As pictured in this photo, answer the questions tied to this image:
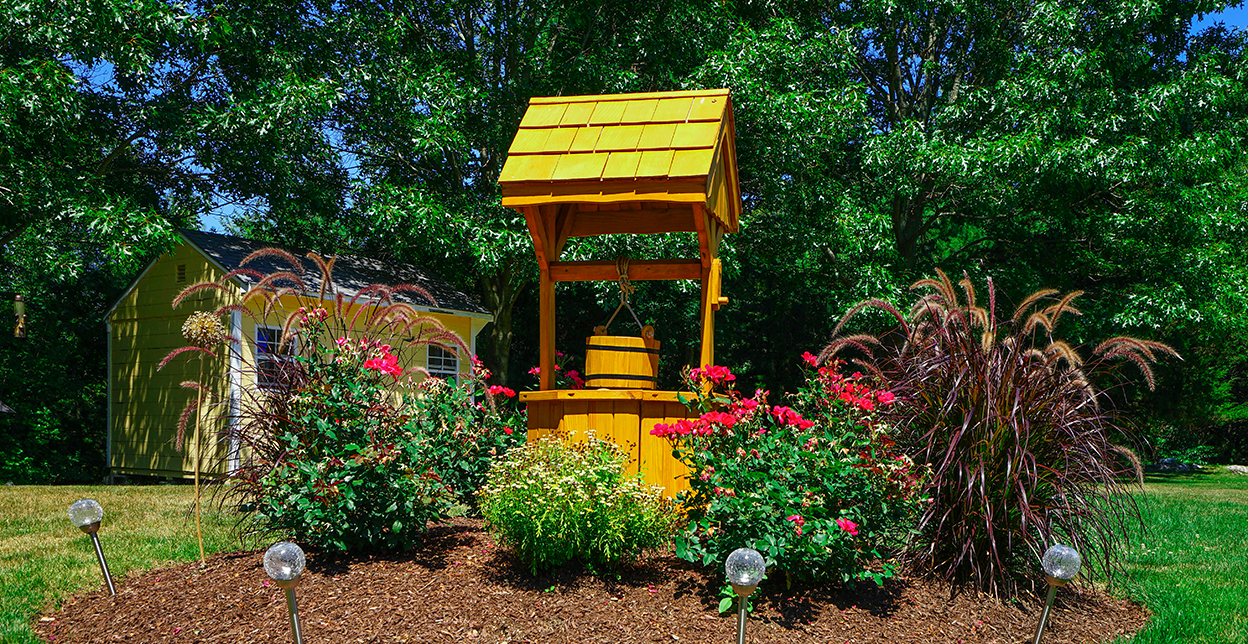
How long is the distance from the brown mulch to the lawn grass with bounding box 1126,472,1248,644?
19 centimetres

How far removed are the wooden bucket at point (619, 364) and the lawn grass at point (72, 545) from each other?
2.44 meters

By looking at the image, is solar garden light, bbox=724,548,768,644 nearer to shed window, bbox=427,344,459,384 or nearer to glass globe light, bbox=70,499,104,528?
glass globe light, bbox=70,499,104,528

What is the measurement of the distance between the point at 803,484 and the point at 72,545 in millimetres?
4967

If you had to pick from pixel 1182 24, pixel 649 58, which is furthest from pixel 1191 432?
pixel 649 58

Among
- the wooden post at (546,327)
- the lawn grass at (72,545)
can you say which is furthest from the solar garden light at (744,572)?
the lawn grass at (72,545)

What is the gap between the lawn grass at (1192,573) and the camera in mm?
3988

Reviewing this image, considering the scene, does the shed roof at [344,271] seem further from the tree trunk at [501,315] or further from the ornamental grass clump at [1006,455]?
the ornamental grass clump at [1006,455]

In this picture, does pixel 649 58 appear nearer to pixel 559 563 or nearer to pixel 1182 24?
pixel 1182 24

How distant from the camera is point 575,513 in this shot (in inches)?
151

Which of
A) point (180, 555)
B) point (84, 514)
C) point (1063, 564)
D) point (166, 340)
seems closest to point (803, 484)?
point (1063, 564)

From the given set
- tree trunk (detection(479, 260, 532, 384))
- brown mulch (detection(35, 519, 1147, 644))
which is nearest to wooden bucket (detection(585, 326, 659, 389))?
brown mulch (detection(35, 519, 1147, 644))

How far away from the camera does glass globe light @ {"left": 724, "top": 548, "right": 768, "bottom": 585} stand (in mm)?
2801

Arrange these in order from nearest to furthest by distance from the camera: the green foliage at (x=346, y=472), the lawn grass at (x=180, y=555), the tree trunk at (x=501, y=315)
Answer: the lawn grass at (x=180, y=555) → the green foliage at (x=346, y=472) → the tree trunk at (x=501, y=315)

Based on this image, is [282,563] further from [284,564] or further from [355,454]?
[355,454]
